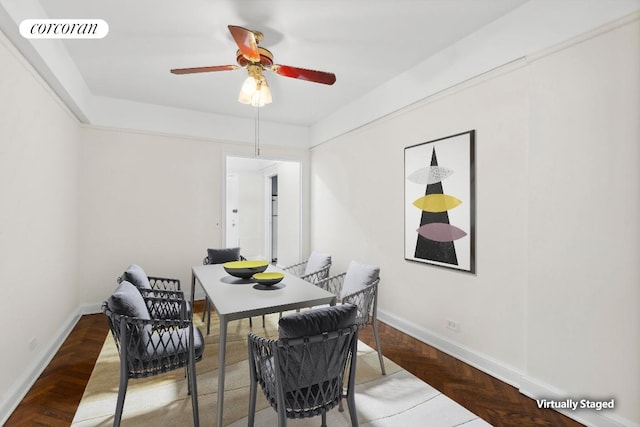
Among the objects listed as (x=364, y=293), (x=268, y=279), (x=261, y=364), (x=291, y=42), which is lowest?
(x=261, y=364)

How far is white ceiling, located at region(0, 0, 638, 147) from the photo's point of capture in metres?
2.15

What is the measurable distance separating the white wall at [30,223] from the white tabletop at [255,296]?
125cm

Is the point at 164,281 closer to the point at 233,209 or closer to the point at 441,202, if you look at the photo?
the point at 441,202

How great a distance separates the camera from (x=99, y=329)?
340 cm

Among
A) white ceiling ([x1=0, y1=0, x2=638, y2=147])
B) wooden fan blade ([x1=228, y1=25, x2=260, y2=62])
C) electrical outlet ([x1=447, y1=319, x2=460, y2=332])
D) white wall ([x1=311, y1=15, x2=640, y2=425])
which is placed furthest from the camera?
electrical outlet ([x1=447, y1=319, x2=460, y2=332])

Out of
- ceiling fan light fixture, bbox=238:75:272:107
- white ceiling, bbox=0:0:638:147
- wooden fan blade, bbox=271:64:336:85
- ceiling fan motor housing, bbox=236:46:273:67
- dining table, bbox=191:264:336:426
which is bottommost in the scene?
dining table, bbox=191:264:336:426

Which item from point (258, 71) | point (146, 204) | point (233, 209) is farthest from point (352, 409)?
point (233, 209)

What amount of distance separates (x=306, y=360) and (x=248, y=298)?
77cm

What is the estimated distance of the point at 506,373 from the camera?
2330mm

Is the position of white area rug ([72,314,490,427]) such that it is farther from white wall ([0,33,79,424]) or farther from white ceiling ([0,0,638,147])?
white ceiling ([0,0,638,147])

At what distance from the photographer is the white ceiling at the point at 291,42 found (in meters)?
2.15

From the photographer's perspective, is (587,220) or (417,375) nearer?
(587,220)

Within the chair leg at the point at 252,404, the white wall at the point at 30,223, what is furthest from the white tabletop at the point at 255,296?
the white wall at the point at 30,223

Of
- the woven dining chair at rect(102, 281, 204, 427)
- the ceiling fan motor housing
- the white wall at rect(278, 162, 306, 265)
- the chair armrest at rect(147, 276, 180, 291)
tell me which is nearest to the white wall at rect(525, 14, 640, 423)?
the ceiling fan motor housing
